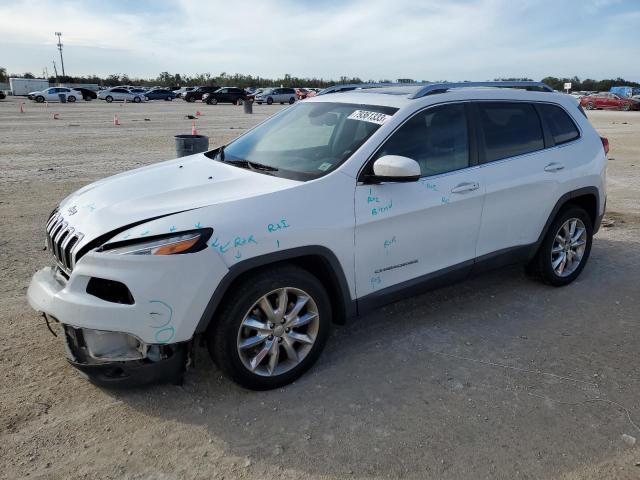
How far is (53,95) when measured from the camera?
161 feet

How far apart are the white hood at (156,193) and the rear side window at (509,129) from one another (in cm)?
183

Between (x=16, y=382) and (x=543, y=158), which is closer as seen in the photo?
(x=16, y=382)

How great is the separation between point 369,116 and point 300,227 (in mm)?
1163

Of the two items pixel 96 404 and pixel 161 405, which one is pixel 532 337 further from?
pixel 96 404

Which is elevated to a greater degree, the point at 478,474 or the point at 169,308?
the point at 169,308

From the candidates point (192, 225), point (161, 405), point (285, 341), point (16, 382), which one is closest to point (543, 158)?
point (285, 341)

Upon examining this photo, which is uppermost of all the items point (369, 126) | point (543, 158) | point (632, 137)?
point (369, 126)

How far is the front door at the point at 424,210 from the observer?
3514 mm

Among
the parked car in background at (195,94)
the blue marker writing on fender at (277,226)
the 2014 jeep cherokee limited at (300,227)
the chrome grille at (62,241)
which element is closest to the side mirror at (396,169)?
the 2014 jeep cherokee limited at (300,227)

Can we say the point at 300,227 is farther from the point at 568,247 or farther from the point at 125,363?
the point at 568,247

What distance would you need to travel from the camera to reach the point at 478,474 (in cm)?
265

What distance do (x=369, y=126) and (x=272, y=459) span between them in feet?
7.42

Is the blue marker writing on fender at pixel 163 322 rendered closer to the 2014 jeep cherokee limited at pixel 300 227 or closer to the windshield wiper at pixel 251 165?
the 2014 jeep cherokee limited at pixel 300 227

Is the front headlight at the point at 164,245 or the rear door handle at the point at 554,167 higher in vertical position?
the rear door handle at the point at 554,167
